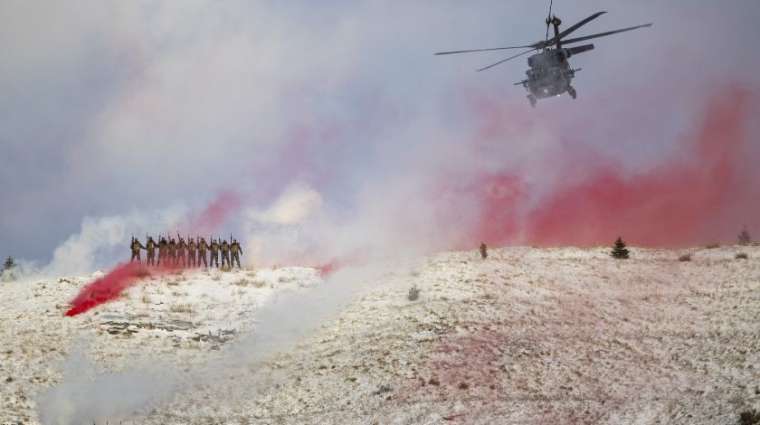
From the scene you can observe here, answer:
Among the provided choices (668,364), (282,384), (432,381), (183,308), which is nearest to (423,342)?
(432,381)

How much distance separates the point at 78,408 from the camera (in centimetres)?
2103

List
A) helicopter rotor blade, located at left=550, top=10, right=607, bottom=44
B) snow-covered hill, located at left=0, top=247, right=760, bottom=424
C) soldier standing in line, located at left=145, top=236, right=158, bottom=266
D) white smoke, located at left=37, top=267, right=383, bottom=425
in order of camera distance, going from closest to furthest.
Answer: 1. snow-covered hill, located at left=0, top=247, right=760, bottom=424
2. white smoke, located at left=37, top=267, right=383, bottom=425
3. helicopter rotor blade, located at left=550, top=10, right=607, bottom=44
4. soldier standing in line, located at left=145, top=236, right=158, bottom=266

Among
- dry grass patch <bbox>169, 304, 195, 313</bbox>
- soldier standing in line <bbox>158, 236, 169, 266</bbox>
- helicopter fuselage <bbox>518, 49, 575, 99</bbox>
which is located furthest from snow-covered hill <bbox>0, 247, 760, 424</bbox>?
helicopter fuselage <bbox>518, 49, 575, 99</bbox>

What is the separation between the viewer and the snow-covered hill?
763 inches

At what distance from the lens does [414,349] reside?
2366 centimetres

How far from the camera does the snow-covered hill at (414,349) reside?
19391 mm

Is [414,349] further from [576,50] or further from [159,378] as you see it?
[576,50]

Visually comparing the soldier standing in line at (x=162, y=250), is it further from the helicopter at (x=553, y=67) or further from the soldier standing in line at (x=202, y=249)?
the helicopter at (x=553, y=67)

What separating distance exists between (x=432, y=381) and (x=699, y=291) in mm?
17585

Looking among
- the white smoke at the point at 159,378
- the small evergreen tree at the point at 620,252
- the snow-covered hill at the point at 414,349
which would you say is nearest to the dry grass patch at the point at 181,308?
the snow-covered hill at the point at 414,349

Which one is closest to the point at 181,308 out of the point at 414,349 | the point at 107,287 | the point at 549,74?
the point at 107,287

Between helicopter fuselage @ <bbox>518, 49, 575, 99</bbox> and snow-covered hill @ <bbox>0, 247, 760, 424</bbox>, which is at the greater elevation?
helicopter fuselage @ <bbox>518, 49, 575, 99</bbox>

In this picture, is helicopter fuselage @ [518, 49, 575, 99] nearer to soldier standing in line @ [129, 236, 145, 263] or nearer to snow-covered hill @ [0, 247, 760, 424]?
snow-covered hill @ [0, 247, 760, 424]

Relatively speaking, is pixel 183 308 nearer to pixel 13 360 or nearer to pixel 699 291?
pixel 13 360
